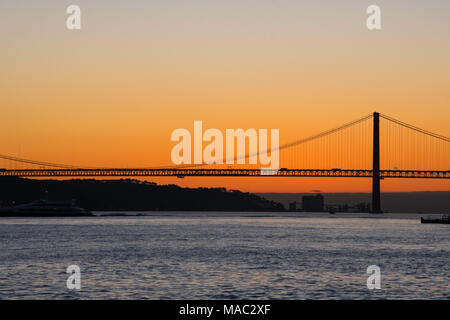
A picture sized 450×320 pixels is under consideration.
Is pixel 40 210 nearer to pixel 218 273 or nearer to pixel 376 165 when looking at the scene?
pixel 376 165

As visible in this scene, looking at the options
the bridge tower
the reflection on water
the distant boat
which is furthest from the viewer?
the distant boat

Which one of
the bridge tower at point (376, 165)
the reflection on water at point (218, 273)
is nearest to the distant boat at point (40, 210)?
the bridge tower at point (376, 165)

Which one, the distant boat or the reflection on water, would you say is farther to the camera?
the distant boat

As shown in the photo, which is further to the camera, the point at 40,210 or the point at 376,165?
Result: the point at 40,210

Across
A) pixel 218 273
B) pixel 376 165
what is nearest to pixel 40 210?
pixel 376 165

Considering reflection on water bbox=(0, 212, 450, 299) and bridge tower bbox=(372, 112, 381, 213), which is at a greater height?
bridge tower bbox=(372, 112, 381, 213)

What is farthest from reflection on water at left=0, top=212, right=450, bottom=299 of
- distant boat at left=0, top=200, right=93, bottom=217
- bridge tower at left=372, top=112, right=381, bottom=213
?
distant boat at left=0, top=200, right=93, bottom=217

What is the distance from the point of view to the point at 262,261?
39469 millimetres

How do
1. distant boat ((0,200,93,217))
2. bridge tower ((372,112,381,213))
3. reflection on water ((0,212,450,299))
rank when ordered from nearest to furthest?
reflection on water ((0,212,450,299)) → bridge tower ((372,112,381,213)) → distant boat ((0,200,93,217))

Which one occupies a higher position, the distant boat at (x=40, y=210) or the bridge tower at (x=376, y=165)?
the bridge tower at (x=376, y=165)

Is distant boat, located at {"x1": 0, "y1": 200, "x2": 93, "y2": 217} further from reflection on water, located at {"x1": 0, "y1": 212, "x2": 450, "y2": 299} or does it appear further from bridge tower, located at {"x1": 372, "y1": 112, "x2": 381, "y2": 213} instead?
reflection on water, located at {"x1": 0, "y1": 212, "x2": 450, "y2": 299}

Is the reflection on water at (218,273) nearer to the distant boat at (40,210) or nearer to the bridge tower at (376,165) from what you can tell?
the bridge tower at (376,165)

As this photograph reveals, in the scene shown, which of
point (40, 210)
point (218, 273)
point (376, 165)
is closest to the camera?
point (218, 273)

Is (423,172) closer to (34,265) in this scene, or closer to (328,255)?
(328,255)
